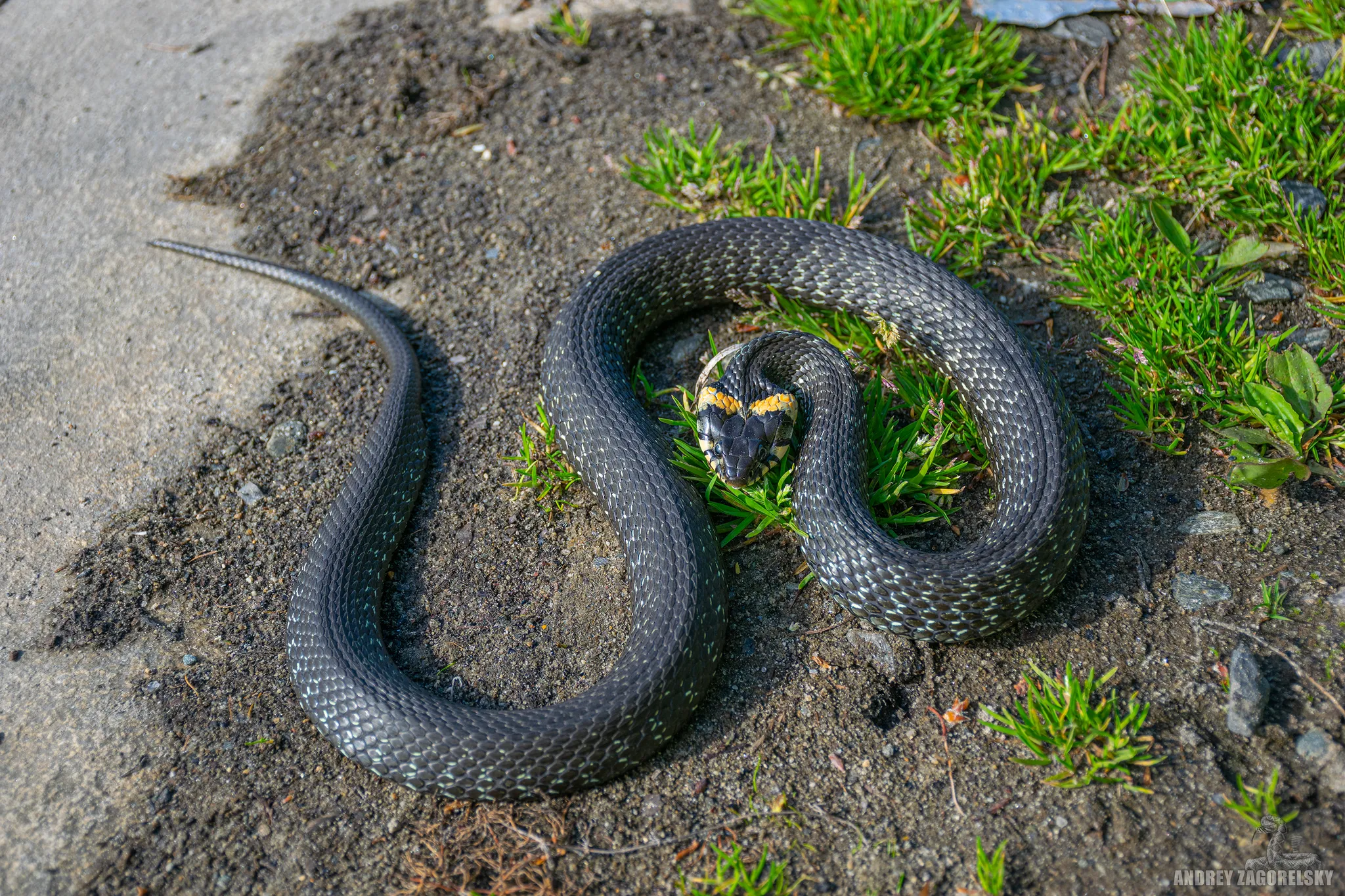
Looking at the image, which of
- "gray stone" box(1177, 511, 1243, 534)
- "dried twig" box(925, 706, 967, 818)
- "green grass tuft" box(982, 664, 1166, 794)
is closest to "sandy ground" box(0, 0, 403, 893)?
"dried twig" box(925, 706, 967, 818)

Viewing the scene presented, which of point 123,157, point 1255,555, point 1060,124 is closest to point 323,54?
point 123,157

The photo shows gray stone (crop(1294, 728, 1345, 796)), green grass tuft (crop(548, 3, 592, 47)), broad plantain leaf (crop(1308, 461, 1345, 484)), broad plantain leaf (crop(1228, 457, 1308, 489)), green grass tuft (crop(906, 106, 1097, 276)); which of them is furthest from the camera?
green grass tuft (crop(548, 3, 592, 47))

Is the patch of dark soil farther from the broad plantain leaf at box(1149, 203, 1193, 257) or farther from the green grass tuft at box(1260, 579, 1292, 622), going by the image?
the broad plantain leaf at box(1149, 203, 1193, 257)

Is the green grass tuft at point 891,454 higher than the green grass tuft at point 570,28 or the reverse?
the reverse

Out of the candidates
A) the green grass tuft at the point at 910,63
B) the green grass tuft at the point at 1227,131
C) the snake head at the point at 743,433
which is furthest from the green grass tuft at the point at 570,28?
the green grass tuft at the point at 1227,131

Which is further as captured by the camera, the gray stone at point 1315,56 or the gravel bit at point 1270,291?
the gray stone at point 1315,56

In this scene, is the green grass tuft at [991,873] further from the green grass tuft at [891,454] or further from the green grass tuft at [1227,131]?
the green grass tuft at [1227,131]

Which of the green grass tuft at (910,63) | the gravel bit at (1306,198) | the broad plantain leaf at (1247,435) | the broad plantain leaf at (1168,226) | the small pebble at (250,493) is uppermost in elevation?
the green grass tuft at (910,63)
